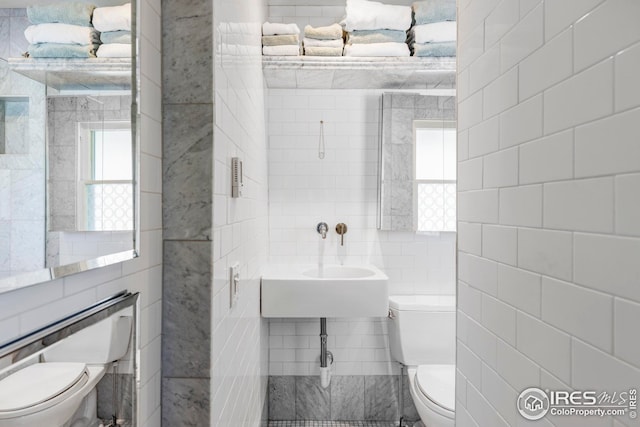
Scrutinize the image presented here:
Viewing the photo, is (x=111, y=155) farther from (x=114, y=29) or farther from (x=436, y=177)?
(x=436, y=177)

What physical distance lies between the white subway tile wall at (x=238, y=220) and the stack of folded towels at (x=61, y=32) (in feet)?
1.14

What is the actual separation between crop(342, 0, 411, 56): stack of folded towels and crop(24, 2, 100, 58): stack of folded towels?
5.22 feet

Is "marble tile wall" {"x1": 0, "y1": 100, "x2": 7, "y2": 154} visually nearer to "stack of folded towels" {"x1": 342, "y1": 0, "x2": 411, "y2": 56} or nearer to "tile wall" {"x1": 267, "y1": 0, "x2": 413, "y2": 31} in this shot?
"stack of folded towels" {"x1": 342, "y1": 0, "x2": 411, "y2": 56}

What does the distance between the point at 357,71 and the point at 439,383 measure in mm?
1652

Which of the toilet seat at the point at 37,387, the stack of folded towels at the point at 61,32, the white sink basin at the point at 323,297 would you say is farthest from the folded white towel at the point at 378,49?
the toilet seat at the point at 37,387

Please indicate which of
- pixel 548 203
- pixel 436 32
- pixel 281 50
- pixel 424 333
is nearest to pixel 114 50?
pixel 548 203

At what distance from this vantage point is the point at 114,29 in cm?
67

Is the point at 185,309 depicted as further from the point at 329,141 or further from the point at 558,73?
the point at 329,141

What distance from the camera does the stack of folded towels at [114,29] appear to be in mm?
632

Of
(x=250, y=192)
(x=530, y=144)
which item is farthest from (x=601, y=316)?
(x=250, y=192)

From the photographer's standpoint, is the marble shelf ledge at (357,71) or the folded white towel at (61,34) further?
the marble shelf ledge at (357,71)

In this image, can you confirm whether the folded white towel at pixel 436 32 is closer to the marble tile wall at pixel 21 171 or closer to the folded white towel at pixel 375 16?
the folded white towel at pixel 375 16

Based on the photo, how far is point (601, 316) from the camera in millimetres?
601

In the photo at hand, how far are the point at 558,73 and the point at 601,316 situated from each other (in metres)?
0.44
